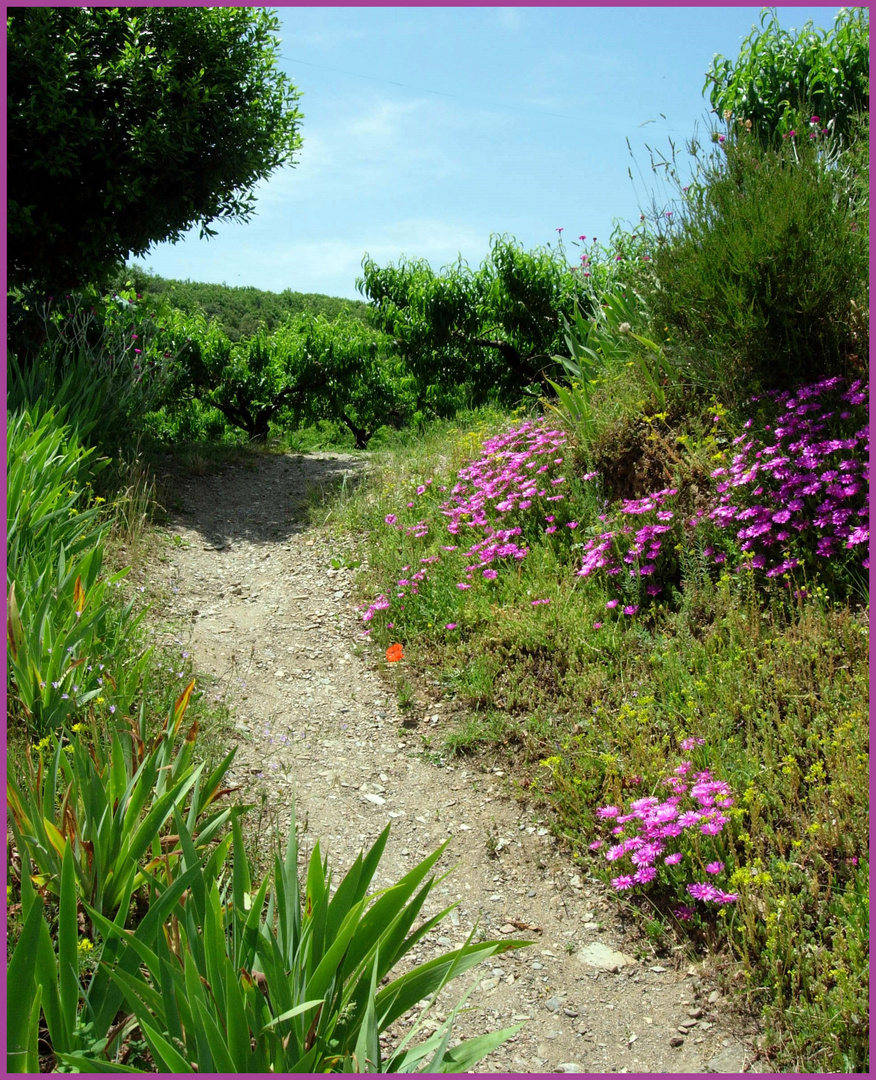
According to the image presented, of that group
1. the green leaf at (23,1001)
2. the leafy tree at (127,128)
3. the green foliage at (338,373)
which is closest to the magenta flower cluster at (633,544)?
the green leaf at (23,1001)

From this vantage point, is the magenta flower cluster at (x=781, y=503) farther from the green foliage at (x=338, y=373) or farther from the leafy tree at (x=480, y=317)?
the green foliage at (x=338, y=373)

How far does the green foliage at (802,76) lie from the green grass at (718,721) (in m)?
Result: 4.30

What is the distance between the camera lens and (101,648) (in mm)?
4074

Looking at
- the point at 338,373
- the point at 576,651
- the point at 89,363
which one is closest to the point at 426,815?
the point at 576,651

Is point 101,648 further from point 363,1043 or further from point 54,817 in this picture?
point 363,1043

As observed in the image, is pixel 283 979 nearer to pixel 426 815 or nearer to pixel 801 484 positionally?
pixel 426 815

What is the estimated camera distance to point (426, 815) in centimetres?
386

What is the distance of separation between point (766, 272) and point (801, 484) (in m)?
1.32

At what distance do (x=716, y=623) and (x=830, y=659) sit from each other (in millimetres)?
655

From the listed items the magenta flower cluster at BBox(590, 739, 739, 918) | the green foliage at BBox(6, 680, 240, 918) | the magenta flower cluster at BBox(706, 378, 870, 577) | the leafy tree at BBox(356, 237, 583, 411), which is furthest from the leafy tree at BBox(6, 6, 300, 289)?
the magenta flower cluster at BBox(590, 739, 739, 918)

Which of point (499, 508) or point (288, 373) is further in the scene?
point (288, 373)

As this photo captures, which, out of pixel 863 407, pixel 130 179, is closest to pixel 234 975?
pixel 863 407

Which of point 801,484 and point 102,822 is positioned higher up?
point 801,484

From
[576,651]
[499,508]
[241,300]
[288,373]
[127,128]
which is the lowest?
[576,651]
